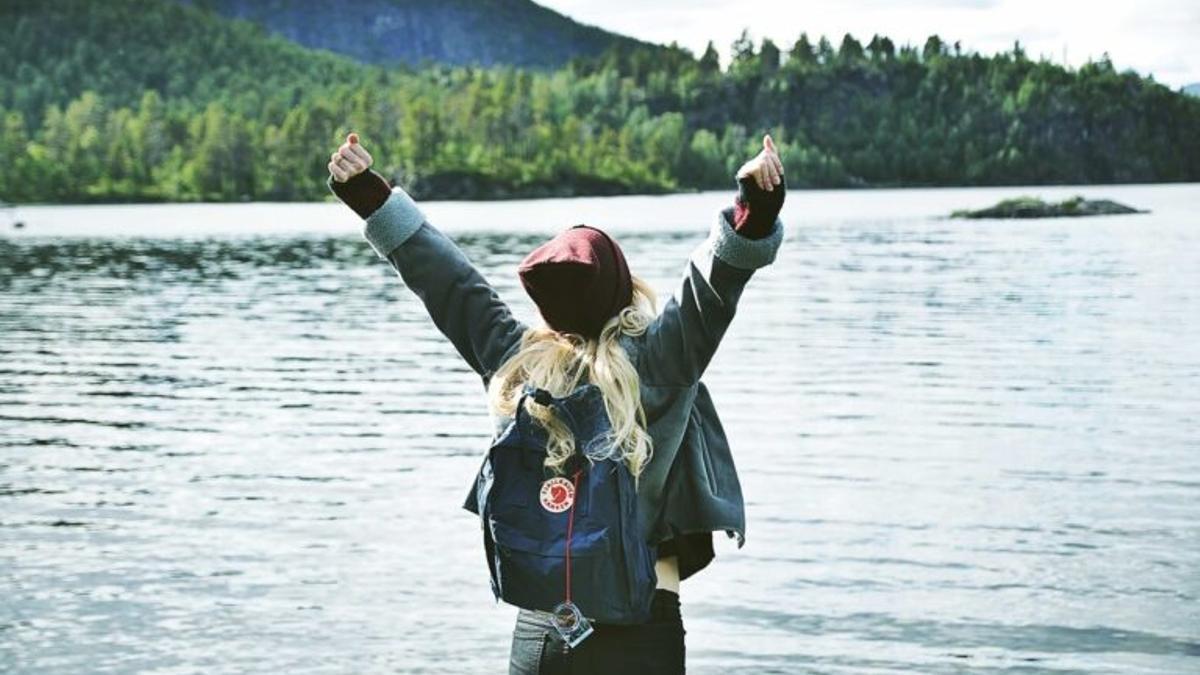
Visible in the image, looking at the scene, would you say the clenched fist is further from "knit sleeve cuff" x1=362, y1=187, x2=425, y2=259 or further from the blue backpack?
"knit sleeve cuff" x1=362, y1=187, x2=425, y2=259

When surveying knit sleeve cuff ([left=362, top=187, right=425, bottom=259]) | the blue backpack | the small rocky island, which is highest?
knit sleeve cuff ([left=362, top=187, right=425, bottom=259])

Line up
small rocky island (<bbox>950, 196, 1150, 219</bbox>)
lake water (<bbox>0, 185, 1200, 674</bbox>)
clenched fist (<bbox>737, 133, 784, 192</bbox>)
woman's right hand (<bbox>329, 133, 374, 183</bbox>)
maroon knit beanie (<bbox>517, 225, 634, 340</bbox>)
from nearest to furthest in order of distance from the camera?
1. clenched fist (<bbox>737, 133, 784, 192</bbox>)
2. maroon knit beanie (<bbox>517, 225, 634, 340</bbox>)
3. woman's right hand (<bbox>329, 133, 374, 183</bbox>)
4. lake water (<bbox>0, 185, 1200, 674</bbox>)
5. small rocky island (<bbox>950, 196, 1150, 219</bbox>)

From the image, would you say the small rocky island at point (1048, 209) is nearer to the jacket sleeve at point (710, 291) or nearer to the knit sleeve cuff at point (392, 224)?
the knit sleeve cuff at point (392, 224)

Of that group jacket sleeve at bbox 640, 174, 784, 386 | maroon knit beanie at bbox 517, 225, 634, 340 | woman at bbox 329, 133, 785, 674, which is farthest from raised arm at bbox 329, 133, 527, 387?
jacket sleeve at bbox 640, 174, 784, 386

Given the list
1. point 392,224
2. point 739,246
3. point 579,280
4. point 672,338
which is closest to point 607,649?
point 672,338

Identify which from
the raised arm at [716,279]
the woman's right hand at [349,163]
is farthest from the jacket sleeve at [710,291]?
the woman's right hand at [349,163]

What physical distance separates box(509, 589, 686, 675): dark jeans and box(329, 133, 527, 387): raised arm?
2.45 feet

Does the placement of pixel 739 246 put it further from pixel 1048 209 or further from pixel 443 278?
pixel 1048 209

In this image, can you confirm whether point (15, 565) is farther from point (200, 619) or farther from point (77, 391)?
point (77, 391)

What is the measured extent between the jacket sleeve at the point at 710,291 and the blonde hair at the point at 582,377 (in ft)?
0.27

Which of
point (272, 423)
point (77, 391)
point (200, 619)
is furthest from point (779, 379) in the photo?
point (200, 619)

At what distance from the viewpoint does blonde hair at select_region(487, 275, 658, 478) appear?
4113 millimetres

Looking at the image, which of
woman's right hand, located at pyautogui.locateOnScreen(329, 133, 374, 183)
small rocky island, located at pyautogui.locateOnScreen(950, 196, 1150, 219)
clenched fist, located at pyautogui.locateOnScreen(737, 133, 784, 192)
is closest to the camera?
clenched fist, located at pyautogui.locateOnScreen(737, 133, 784, 192)

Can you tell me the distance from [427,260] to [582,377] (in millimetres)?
619
